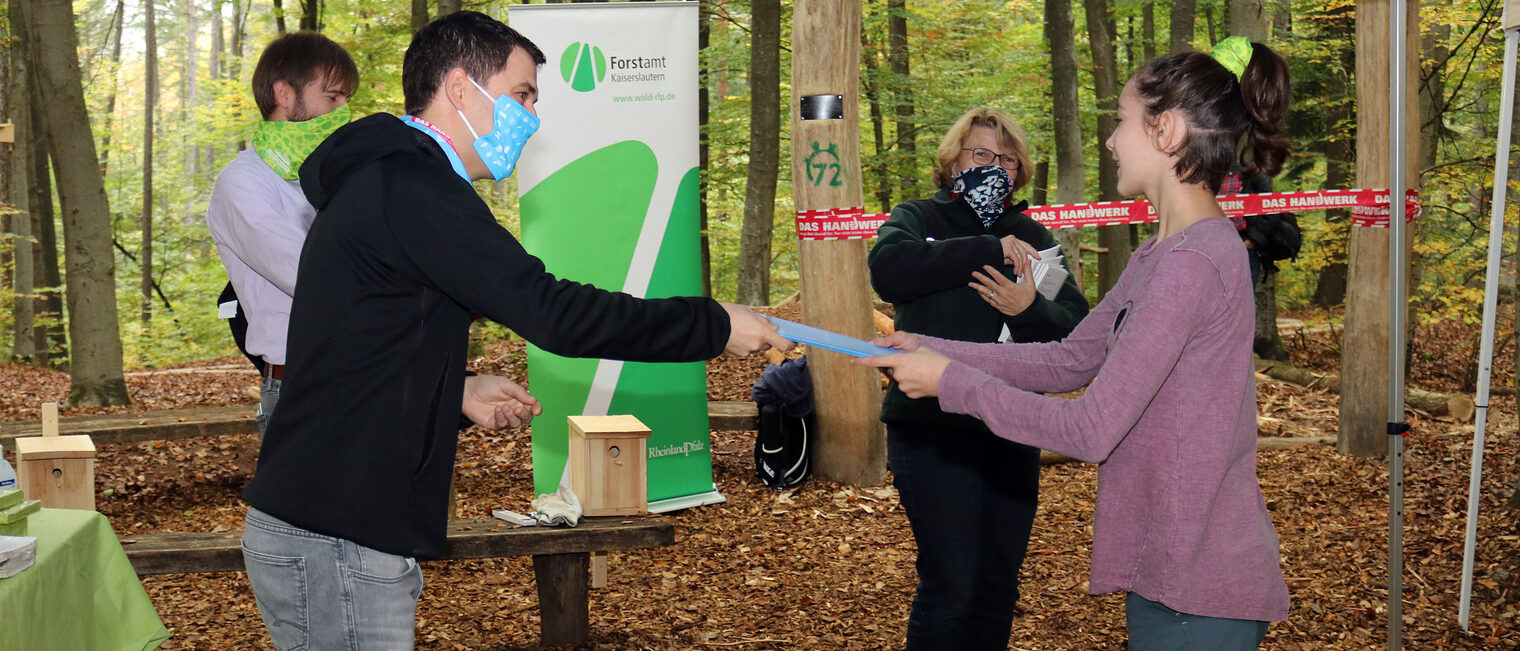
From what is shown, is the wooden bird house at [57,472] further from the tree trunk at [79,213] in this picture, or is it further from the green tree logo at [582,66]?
the tree trunk at [79,213]

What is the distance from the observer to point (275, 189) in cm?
370

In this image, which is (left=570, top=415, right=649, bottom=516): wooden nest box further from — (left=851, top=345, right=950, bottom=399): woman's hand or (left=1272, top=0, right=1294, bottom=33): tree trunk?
(left=1272, top=0, right=1294, bottom=33): tree trunk

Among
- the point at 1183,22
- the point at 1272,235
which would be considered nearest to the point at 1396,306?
the point at 1272,235

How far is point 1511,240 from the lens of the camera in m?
12.4

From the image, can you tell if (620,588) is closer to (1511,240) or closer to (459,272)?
(459,272)

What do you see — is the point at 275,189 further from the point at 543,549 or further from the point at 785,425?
the point at 785,425

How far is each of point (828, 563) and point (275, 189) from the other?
3.34 metres

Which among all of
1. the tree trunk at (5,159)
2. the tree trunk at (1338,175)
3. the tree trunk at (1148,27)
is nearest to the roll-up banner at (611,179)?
the tree trunk at (1338,175)

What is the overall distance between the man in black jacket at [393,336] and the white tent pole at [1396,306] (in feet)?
8.19

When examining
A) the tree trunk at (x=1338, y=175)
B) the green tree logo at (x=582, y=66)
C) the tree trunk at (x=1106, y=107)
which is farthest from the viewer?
the tree trunk at (x=1106, y=107)

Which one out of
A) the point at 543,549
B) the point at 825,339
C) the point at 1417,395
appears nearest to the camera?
the point at 825,339

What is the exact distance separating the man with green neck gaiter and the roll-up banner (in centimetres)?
212

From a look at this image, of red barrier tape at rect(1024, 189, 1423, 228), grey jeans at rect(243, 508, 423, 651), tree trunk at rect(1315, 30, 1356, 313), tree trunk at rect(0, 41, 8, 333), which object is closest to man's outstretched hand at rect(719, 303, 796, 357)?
grey jeans at rect(243, 508, 423, 651)

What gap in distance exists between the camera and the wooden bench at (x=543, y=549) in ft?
12.9
